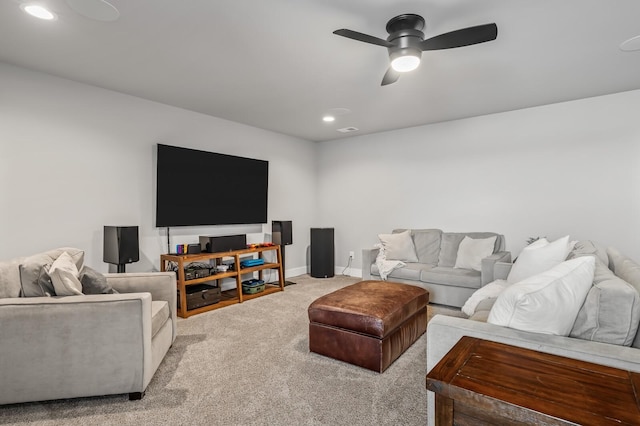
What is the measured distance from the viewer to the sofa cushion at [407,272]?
4.26m

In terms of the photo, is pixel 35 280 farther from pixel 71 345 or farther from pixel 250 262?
pixel 250 262

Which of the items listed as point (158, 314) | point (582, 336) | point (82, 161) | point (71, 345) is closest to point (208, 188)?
point (82, 161)

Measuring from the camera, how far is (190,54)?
2777 mm

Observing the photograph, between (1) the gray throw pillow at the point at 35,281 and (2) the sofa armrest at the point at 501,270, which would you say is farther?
(2) the sofa armrest at the point at 501,270

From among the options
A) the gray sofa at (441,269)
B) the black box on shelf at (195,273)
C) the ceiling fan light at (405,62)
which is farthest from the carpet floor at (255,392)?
the ceiling fan light at (405,62)

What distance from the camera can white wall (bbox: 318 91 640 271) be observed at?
3779 mm

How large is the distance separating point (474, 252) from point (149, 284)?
11.9 ft

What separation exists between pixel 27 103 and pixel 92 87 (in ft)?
1.98

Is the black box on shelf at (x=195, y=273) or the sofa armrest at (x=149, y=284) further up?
the sofa armrest at (x=149, y=284)

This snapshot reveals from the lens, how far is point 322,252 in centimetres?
562

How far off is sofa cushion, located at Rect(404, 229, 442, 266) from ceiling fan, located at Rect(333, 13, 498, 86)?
289cm

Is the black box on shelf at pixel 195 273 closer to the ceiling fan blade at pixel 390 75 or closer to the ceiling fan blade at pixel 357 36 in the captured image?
the ceiling fan blade at pixel 390 75

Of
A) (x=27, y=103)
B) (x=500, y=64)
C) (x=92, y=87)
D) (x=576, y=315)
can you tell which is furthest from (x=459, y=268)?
(x=27, y=103)

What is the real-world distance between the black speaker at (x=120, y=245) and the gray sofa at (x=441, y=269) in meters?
2.82
